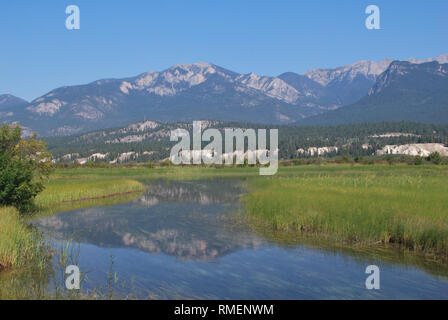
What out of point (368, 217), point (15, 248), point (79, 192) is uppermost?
point (368, 217)

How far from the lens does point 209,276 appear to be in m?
18.2

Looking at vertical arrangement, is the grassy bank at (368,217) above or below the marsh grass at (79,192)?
above

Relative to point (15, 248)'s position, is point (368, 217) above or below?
above

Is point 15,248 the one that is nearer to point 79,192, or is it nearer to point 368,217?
point 368,217

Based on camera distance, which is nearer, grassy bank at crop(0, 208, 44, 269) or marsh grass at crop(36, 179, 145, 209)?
grassy bank at crop(0, 208, 44, 269)

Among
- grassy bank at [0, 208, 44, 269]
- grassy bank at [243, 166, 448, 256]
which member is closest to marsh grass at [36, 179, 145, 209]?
grassy bank at [0, 208, 44, 269]

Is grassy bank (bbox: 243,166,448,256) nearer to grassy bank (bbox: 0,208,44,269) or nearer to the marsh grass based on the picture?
grassy bank (bbox: 0,208,44,269)

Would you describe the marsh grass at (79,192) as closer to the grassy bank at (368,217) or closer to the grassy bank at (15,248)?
the grassy bank at (15,248)

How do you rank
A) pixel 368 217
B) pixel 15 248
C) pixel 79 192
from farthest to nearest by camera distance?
pixel 79 192, pixel 368 217, pixel 15 248

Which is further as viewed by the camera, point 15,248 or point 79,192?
point 79,192

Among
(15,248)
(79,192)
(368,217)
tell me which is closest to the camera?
(15,248)

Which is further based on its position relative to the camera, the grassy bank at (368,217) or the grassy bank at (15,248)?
the grassy bank at (368,217)

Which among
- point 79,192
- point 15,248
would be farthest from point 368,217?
point 79,192

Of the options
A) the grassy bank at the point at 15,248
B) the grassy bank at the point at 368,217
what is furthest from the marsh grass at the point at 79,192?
the grassy bank at the point at 368,217
